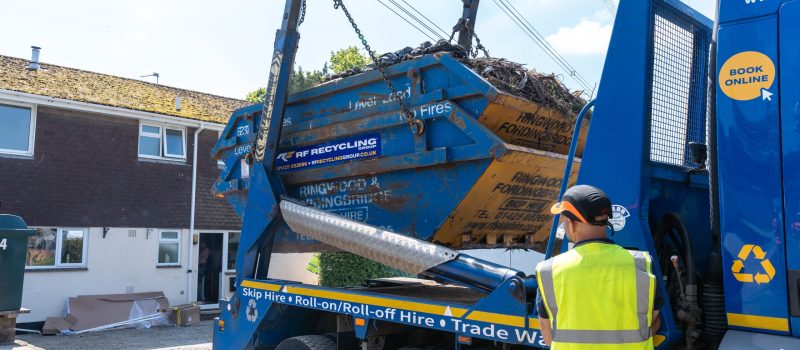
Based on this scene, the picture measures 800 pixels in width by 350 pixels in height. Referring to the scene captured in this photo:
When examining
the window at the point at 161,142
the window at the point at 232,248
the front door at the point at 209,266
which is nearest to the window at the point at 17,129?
the window at the point at 161,142

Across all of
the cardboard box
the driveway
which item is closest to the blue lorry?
the driveway

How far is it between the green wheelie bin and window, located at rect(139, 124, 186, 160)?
5984 mm

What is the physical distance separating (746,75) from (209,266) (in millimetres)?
16807

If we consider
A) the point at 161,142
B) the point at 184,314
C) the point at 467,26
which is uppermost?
the point at 161,142

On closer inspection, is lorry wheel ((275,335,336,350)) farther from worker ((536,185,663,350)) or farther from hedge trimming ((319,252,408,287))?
hedge trimming ((319,252,408,287))

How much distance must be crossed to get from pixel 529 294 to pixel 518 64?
1.93m

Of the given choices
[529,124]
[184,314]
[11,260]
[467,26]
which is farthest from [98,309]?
[529,124]

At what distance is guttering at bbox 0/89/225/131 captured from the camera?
1451 centimetres

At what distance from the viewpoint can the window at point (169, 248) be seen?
55.7 ft

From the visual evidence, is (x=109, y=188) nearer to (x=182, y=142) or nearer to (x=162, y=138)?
(x=162, y=138)

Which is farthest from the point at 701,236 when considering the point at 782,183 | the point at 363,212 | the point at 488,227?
the point at 363,212

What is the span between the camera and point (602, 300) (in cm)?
252

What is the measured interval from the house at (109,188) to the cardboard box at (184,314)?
1.23m

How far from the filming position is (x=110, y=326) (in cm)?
1489
